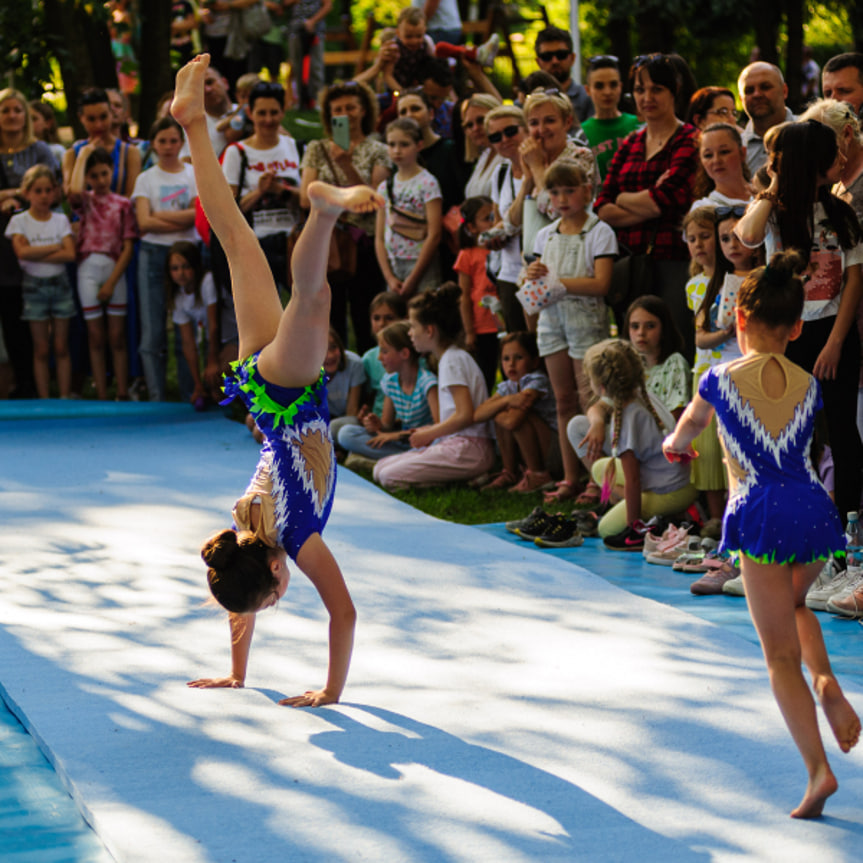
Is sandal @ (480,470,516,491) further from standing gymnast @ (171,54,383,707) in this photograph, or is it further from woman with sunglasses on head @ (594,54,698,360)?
standing gymnast @ (171,54,383,707)

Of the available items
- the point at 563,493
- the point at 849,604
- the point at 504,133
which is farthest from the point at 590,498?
the point at 504,133

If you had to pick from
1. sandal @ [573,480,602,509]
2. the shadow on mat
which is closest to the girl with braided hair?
sandal @ [573,480,602,509]

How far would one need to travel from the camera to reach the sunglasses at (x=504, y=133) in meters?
7.50

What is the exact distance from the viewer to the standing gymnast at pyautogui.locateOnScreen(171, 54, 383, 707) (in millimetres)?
3621

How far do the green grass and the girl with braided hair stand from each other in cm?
85

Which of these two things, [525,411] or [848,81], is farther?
[525,411]

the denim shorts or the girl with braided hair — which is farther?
the denim shorts

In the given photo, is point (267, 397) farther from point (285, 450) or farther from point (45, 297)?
point (45, 297)

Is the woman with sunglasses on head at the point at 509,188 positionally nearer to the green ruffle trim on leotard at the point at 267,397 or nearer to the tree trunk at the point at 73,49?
the green ruffle trim on leotard at the point at 267,397

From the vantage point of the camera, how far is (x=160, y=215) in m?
9.45

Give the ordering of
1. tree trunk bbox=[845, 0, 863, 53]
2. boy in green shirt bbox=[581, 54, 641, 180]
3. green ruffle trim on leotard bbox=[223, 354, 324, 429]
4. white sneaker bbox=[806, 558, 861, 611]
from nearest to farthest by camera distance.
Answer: green ruffle trim on leotard bbox=[223, 354, 324, 429]
white sneaker bbox=[806, 558, 861, 611]
boy in green shirt bbox=[581, 54, 641, 180]
tree trunk bbox=[845, 0, 863, 53]

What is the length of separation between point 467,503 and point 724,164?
95.1 inches

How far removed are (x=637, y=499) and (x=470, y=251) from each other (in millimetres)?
2513

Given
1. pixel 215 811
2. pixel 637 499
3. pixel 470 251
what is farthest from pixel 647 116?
pixel 215 811
